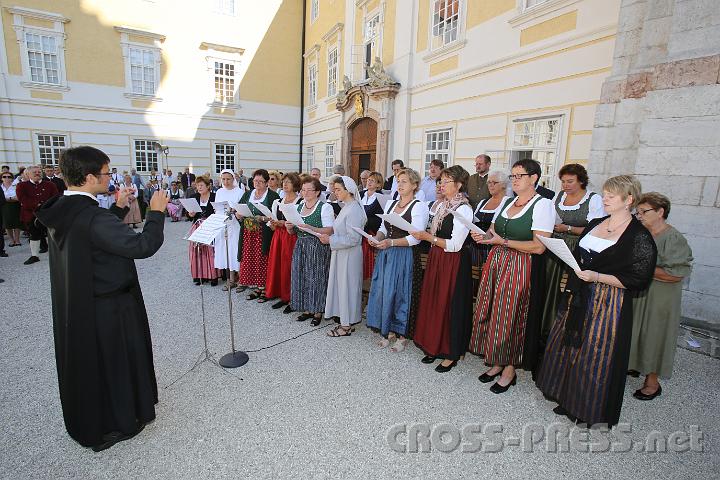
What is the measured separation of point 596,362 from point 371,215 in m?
3.54

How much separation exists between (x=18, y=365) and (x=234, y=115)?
16913 mm

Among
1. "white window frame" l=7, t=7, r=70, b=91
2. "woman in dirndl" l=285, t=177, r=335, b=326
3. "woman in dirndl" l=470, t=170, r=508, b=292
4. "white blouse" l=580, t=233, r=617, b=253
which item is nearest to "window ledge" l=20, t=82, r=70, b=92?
"white window frame" l=7, t=7, r=70, b=91

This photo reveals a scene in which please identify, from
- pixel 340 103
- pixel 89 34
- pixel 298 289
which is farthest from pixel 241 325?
pixel 89 34

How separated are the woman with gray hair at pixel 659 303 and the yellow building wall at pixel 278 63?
1867 cm

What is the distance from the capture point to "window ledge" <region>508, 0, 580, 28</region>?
6137 millimetres

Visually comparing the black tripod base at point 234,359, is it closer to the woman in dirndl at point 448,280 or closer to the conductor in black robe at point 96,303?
the conductor in black robe at point 96,303

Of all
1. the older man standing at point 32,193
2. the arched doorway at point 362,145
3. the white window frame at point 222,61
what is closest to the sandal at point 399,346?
the older man standing at point 32,193

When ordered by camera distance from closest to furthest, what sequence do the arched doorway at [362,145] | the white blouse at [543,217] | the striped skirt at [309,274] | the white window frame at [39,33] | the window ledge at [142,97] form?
the white blouse at [543,217]
the striped skirt at [309,274]
the arched doorway at [362,145]
the white window frame at [39,33]
the window ledge at [142,97]

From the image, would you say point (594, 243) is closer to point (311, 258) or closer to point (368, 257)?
point (311, 258)

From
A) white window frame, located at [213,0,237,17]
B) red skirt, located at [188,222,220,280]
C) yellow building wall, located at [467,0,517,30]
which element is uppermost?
white window frame, located at [213,0,237,17]

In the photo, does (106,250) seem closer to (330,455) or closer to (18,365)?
(330,455)

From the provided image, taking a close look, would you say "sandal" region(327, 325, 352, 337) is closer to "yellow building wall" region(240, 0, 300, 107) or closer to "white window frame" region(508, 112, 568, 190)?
"white window frame" region(508, 112, 568, 190)

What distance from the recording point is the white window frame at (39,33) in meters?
14.4

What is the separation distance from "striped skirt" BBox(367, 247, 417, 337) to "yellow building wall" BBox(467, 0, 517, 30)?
6.10 meters
